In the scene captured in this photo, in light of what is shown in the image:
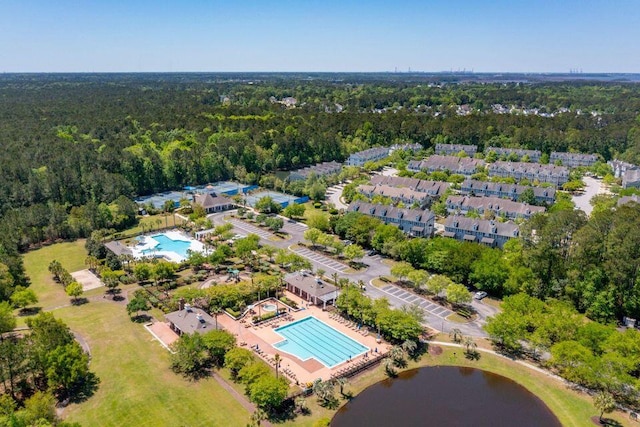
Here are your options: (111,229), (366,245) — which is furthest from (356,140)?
(111,229)

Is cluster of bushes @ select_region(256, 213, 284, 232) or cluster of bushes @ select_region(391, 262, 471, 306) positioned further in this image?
cluster of bushes @ select_region(256, 213, 284, 232)

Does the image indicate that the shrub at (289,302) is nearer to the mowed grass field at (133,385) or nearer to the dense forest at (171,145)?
the mowed grass field at (133,385)

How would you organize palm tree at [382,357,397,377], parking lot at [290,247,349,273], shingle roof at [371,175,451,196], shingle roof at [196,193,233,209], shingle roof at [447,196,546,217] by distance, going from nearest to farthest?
palm tree at [382,357,397,377] → parking lot at [290,247,349,273] → shingle roof at [447,196,546,217] → shingle roof at [196,193,233,209] → shingle roof at [371,175,451,196]

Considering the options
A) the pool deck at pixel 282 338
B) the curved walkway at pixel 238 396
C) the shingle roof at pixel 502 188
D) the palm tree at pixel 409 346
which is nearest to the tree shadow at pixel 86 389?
the curved walkway at pixel 238 396

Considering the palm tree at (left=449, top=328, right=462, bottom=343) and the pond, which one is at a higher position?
the palm tree at (left=449, top=328, right=462, bottom=343)

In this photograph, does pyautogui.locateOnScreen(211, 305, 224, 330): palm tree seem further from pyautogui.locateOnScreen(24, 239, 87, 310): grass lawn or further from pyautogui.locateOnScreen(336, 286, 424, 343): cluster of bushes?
pyautogui.locateOnScreen(24, 239, 87, 310): grass lawn

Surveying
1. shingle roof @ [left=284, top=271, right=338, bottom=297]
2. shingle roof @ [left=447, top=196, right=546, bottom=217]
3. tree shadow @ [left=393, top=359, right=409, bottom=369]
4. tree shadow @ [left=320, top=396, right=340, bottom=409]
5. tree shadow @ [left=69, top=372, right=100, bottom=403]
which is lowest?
tree shadow @ [left=393, top=359, right=409, bottom=369]

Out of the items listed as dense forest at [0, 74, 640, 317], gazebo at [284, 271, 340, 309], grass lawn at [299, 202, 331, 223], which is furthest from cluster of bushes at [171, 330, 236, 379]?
grass lawn at [299, 202, 331, 223]

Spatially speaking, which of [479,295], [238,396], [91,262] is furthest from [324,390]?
[91,262]
